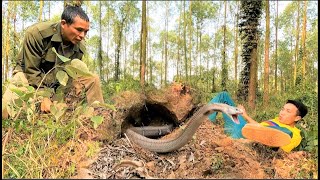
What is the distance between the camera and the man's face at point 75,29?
3.93 m

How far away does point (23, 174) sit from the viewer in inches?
A: 109

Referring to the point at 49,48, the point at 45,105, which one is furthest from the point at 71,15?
the point at 45,105

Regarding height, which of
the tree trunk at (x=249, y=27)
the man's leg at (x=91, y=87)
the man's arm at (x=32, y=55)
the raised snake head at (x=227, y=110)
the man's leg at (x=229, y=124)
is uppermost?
the tree trunk at (x=249, y=27)

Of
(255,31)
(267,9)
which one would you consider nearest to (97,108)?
(267,9)

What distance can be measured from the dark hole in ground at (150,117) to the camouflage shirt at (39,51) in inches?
39.4

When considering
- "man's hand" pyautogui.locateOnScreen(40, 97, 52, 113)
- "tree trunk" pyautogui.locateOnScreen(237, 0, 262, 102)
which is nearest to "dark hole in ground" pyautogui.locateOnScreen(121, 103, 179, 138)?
"man's hand" pyautogui.locateOnScreen(40, 97, 52, 113)

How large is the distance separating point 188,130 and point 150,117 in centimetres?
149

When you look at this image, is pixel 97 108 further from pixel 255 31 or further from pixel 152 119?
pixel 255 31

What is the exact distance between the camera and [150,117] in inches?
192

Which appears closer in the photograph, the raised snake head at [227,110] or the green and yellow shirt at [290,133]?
the raised snake head at [227,110]

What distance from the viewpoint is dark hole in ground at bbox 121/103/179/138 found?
448cm

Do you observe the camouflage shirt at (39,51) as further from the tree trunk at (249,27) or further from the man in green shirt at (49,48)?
the tree trunk at (249,27)

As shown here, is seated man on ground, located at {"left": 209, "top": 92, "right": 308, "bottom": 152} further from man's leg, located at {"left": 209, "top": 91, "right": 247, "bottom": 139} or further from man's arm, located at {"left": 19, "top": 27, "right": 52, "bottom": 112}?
man's arm, located at {"left": 19, "top": 27, "right": 52, "bottom": 112}

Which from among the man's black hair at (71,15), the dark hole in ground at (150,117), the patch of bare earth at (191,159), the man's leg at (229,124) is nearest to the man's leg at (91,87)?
the patch of bare earth at (191,159)
